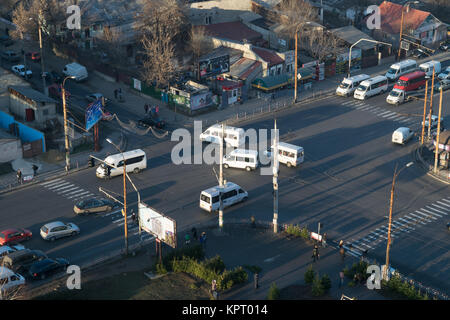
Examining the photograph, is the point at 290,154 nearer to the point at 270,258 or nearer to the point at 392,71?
the point at 270,258

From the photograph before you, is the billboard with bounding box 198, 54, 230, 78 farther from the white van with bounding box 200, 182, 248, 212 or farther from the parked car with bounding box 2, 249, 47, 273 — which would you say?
the parked car with bounding box 2, 249, 47, 273

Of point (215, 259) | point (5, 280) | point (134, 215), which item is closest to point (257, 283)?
point (215, 259)

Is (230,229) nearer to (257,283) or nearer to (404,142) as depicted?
(257,283)

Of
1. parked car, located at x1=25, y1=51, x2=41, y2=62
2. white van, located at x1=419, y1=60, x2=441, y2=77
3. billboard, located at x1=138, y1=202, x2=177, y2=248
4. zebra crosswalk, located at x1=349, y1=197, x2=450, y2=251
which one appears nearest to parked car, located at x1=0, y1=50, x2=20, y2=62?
parked car, located at x1=25, y1=51, x2=41, y2=62

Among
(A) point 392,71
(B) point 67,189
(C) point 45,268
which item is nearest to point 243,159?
(B) point 67,189

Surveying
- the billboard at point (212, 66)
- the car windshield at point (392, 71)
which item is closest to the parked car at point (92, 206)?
the billboard at point (212, 66)
